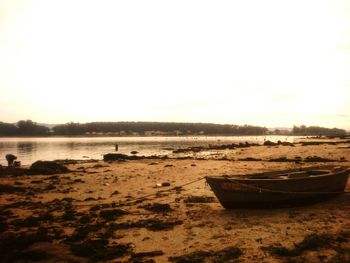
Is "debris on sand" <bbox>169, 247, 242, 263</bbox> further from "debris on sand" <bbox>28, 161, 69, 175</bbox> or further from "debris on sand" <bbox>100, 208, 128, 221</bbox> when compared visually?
"debris on sand" <bbox>28, 161, 69, 175</bbox>

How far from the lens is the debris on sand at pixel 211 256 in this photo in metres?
6.68

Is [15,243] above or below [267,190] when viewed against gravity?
below

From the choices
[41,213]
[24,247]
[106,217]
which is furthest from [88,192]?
[24,247]

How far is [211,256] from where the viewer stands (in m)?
6.89

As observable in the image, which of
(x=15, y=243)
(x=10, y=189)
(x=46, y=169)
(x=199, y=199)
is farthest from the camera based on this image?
(x=46, y=169)

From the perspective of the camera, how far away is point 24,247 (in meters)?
7.28

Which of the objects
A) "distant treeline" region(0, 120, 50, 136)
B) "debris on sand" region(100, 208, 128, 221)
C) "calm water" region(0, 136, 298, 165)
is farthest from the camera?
"distant treeline" region(0, 120, 50, 136)

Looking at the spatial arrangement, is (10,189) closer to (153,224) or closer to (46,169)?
(46,169)

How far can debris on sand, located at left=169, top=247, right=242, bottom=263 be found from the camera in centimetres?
668

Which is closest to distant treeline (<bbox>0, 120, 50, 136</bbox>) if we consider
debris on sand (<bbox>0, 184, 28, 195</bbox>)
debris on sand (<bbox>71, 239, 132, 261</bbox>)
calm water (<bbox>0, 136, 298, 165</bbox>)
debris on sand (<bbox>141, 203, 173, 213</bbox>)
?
calm water (<bbox>0, 136, 298, 165</bbox>)

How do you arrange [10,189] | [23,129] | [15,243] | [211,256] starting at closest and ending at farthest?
[211,256] < [15,243] < [10,189] < [23,129]

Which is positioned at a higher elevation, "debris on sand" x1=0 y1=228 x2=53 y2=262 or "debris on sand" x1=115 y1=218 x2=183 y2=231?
"debris on sand" x1=0 y1=228 x2=53 y2=262

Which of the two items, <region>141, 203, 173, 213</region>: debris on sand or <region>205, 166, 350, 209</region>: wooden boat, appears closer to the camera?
<region>205, 166, 350, 209</region>: wooden boat

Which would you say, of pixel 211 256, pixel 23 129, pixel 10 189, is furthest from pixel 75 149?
pixel 23 129
